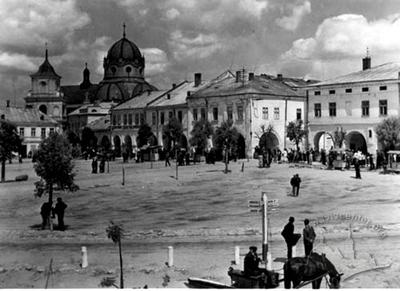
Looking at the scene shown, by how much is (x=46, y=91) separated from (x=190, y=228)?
4279 millimetres

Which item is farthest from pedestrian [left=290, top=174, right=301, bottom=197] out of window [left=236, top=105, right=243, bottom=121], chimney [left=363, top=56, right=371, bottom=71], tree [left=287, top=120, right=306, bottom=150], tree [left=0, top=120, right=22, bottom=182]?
window [left=236, top=105, right=243, bottom=121]

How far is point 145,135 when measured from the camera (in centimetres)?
3350

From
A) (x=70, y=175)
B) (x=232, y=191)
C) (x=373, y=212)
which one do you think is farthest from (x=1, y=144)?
(x=373, y=212)

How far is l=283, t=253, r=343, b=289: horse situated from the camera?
7.92 m

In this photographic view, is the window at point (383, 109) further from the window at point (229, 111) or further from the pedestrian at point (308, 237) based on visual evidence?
the pedestrian at point (308, 237)

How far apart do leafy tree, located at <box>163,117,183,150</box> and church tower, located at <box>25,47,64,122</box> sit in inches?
581

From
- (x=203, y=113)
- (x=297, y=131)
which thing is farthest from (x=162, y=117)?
(x=297, y=131)

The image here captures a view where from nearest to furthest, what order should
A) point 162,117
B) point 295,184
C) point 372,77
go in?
point 295,184
point 372,77
point 162,117

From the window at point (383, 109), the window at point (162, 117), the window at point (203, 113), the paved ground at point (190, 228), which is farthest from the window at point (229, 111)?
the paved ground at point (190, 228)

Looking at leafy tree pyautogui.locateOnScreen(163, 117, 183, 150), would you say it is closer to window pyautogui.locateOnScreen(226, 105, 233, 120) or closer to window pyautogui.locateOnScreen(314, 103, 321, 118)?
window pyautogui.locateOnScreen(226, 105, 233, 120)

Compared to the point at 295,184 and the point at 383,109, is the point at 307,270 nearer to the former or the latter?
the point at 295,184

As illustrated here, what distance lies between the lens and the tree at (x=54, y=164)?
455 inches

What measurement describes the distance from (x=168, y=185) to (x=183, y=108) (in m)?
18.2

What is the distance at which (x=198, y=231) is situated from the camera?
11117 mm
